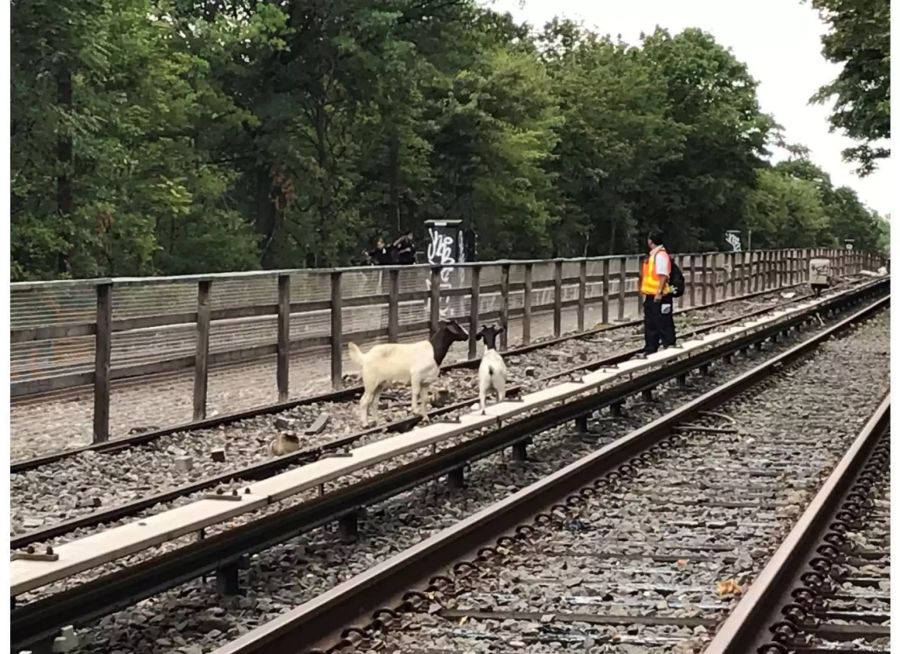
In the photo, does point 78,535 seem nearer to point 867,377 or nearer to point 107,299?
point 107,299

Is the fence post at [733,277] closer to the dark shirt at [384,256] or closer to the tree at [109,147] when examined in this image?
the tree at [109,147]

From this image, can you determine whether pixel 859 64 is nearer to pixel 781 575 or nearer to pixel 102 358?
pixel 102 358

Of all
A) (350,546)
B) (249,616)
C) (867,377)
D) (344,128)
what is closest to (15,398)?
(350,546)

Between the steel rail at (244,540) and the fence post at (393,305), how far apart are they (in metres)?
4.27

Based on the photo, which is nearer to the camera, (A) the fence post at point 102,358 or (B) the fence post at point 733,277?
(A) the fence post at point 102,358

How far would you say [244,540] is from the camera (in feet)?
20.1

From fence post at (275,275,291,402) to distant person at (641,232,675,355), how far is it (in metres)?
5.20

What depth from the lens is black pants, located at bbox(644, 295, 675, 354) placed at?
682 inches

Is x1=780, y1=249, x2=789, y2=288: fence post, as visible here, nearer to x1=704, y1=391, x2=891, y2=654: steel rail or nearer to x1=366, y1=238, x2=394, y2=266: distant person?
x1=366, y1=238, x2=394, y2=266: distant person

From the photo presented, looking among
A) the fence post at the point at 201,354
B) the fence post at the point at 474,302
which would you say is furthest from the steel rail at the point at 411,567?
the fence post at the point at 474,302

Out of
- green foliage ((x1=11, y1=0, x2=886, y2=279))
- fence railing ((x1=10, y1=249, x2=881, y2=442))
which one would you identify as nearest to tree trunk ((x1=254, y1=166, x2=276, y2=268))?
green foliage ((x1=11, y1=0, x2=886, y2=279))

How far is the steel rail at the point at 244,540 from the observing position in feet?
15.6

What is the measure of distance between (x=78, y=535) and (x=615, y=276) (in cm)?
1991

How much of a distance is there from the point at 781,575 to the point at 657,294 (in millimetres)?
11060
